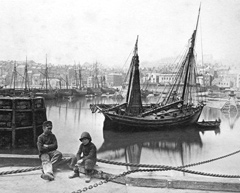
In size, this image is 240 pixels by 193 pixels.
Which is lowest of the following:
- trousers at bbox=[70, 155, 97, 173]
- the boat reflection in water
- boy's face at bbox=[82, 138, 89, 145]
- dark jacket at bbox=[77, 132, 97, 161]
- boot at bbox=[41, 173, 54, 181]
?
the boat reflection in water

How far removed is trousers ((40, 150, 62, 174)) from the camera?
271 cm

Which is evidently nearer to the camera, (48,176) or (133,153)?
(48,176)

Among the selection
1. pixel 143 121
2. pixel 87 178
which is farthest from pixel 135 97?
pixel 87 178

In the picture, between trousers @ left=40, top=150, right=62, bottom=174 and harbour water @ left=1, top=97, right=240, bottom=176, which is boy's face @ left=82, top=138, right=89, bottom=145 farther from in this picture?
harbour water @ left=1, top=97, right=240, bottom=176

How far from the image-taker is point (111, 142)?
10.2 meters

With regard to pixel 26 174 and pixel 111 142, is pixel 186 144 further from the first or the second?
pixel 26 174

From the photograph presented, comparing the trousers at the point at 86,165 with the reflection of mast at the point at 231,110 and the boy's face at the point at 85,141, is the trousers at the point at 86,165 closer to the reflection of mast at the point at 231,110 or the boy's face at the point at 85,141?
the boy's face at the point at 85,141

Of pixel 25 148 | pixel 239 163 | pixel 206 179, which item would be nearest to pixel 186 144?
pixel 239 163

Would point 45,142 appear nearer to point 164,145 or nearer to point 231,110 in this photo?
point 164,145

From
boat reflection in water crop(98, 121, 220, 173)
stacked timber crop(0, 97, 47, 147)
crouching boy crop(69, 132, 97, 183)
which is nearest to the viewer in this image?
crouching boy crop(69, 132, 97, 183)

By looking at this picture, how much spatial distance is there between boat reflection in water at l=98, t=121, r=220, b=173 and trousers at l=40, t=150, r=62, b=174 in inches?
204

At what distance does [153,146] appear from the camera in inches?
390

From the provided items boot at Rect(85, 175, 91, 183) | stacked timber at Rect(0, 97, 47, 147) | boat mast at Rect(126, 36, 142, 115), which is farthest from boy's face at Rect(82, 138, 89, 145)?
boat mast at Rect(126, 36, 142, 115)

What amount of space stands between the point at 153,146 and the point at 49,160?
298 inches
